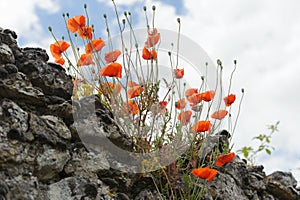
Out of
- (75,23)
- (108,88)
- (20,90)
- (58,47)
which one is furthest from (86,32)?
(20,90)

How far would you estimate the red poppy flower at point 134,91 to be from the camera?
9.79 feet

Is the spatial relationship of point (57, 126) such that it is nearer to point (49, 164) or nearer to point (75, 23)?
point (49, 164)

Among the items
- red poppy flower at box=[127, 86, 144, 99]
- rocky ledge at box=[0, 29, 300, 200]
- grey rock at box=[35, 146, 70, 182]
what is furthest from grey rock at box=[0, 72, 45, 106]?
red poppy flower at box=[127, 86, 144, 99]

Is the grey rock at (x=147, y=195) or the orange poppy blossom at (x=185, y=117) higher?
the orange poppy blossom at (x=185, y=117)

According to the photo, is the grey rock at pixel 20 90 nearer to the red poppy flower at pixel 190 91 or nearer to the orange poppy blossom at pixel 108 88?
the orange poppy blossom at pixel 108 88

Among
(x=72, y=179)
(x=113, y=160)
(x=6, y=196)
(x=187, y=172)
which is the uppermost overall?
(x=187, y=172)

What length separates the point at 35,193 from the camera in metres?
2.07

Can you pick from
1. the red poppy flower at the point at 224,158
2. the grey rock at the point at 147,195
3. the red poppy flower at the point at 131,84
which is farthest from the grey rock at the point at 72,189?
the red poppy flower at the point at 224,158

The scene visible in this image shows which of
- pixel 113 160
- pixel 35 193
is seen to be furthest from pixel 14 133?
pixel 113 160

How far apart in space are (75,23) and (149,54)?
578 mm

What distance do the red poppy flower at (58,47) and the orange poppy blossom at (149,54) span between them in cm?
56

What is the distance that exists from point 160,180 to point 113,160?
0.42 meters

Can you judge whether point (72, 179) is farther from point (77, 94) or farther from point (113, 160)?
point (77, 94)

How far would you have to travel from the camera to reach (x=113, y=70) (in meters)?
2.76
